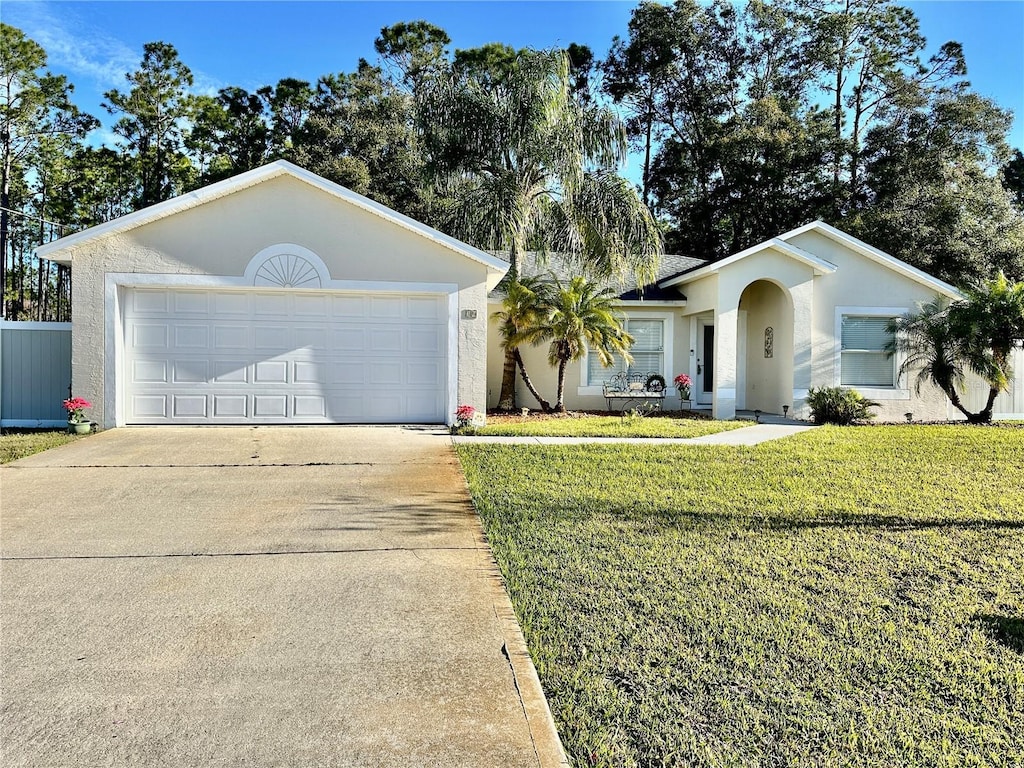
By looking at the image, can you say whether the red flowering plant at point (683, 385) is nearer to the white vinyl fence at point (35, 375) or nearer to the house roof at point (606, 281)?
the house roof at point (606, 281)

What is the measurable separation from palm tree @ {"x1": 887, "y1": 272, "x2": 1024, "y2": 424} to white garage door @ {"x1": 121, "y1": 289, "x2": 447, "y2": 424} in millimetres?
9518

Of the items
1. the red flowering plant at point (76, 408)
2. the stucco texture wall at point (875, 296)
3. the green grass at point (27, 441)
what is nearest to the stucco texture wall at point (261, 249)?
the red flowering plant at point (76, 408)

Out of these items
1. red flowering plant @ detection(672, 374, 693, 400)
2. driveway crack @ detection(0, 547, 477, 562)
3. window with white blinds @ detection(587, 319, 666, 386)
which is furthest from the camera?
window with white blinds @ detection(587, 319, 666, 386)

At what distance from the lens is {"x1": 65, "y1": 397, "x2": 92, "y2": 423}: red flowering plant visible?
10.4 meters

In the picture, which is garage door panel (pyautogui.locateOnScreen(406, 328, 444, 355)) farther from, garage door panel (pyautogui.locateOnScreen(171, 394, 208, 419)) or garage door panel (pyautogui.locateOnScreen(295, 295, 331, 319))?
garage door panel (pyautogui.locateOnScreen(171, 394, 208, 419))

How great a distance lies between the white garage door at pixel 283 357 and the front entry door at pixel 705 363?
6.58 metres

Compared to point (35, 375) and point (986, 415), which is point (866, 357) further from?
point (35, 375)

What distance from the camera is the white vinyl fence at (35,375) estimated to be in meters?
11.6

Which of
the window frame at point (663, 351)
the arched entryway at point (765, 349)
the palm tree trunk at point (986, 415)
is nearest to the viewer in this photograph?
the palm tree trunk at point (986, 415)

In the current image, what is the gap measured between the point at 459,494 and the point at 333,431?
15.5ft

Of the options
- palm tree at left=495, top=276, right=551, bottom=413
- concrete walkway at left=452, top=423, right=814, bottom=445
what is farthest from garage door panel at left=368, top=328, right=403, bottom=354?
palm tree at left=495, top=276, right=551, bottom=413

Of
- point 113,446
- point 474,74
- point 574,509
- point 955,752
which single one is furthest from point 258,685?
point 474,74

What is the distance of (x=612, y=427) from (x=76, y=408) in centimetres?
843

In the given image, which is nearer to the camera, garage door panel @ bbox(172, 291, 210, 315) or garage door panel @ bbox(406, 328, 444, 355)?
garage door panel @ bbox(172, 291, 210, 315)
